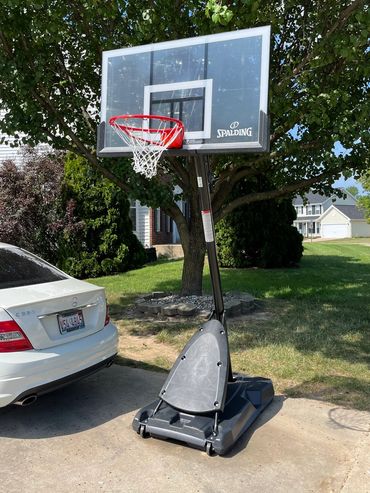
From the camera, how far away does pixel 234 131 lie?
416cm

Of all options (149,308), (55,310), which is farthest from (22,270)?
(149,308)

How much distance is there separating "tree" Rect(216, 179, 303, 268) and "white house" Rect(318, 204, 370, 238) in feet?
181

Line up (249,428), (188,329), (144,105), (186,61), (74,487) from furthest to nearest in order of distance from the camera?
(188,329) → (144,105) → (186,61) → (249,428) → (74,487)

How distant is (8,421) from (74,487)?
1.29 meters

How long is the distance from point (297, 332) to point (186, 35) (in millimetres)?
4816

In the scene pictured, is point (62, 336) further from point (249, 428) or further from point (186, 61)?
point (186, 61)

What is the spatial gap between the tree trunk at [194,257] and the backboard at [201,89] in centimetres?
400

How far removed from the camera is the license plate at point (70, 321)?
4230 mm

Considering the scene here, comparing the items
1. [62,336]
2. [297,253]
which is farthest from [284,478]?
[297,253]

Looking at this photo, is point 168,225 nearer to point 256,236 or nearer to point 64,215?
point 256,236

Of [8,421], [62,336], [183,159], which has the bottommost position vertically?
[8,421]

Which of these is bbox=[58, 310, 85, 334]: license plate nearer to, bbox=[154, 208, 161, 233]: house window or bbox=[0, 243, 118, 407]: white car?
bbox=[0, 243, 118, 407]: white car

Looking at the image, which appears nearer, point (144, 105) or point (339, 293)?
point (144, 105)

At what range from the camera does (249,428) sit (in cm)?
413
